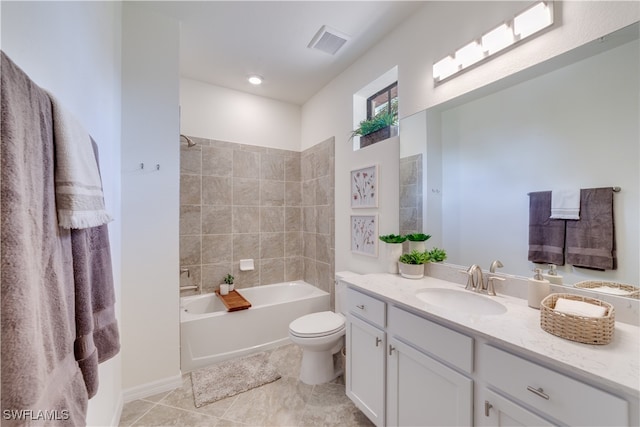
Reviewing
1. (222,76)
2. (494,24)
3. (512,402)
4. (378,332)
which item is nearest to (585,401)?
(512,402)

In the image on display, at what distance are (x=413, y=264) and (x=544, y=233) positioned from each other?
0.72 metres

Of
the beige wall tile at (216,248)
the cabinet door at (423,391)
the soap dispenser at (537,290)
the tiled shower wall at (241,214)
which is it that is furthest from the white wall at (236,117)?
the soap dispenser at (537,290)

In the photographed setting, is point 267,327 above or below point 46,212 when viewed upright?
below

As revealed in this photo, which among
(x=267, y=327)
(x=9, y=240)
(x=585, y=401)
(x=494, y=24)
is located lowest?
(x=267, y=327)

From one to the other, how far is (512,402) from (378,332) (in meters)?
0.64

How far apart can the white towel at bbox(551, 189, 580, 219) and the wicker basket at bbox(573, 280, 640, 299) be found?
11.1 inches

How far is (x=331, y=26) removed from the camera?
1955 millimetres

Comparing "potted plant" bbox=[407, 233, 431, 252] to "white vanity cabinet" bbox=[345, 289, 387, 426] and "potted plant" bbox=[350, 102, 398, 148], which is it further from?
"potted plant" bbox=[350, 102, 398, 148]

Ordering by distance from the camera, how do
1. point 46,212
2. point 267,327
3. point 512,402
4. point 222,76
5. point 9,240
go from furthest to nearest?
point 222,76
point 267,327
point 512,402
point 46,212
point 9,240

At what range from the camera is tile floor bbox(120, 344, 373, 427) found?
1614mm

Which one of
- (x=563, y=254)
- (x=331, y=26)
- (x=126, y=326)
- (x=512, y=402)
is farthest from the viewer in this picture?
(x=331, y=26)

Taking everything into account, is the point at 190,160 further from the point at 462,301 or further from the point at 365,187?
the point at 462,301

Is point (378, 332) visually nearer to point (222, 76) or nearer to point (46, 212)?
point (46, 212)

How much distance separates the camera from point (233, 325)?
7.66 ft
